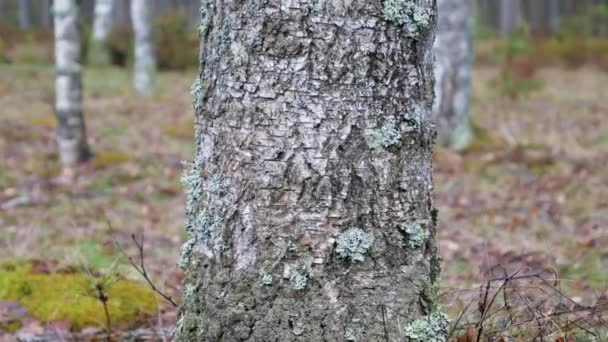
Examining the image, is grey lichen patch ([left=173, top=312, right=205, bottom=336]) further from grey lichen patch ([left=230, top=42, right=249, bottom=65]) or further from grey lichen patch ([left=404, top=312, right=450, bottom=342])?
grey lichen patch ([left=230, top=42, right=249, bottom=65])

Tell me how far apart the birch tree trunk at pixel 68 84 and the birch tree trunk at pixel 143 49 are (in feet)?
20.6

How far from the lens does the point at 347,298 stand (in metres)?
1.68

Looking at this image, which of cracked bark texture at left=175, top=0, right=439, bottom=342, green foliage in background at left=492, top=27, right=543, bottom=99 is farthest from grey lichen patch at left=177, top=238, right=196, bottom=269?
green foliage in background at left=492, top=27, right=543, bottom=99

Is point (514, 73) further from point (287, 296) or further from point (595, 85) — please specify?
point (287, 296)

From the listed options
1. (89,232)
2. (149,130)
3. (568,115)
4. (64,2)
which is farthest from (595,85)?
(89,232)

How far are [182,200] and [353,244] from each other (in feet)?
14.0

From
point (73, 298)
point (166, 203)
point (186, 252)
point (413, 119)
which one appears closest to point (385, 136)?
point (413, 119)

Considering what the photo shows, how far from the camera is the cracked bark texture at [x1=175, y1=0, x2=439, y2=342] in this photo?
5.35ft

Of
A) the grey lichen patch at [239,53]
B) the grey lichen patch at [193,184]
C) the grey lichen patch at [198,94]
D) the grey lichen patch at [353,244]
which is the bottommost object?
the grey lichen patch at [353,244]

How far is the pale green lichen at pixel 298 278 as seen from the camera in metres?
1.67

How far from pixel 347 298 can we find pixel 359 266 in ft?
0.28

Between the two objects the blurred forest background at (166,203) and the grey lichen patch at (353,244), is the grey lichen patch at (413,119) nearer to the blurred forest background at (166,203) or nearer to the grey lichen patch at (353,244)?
the grey lichen patch at (353,244)

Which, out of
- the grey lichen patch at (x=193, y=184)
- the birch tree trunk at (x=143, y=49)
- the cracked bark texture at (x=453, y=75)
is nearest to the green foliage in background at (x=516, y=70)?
the cracked bark texture at (x=453, y=75)

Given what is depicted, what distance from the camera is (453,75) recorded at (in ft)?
24.2
